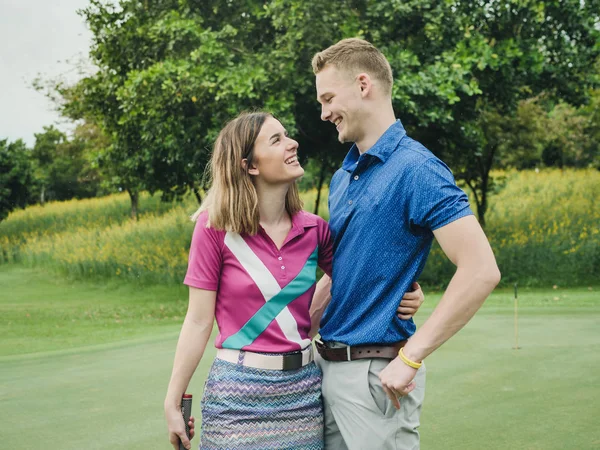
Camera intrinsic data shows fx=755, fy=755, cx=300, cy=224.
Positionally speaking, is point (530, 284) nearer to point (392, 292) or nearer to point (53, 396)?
point (53, 396)

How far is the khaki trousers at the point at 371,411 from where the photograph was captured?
2.38 meters

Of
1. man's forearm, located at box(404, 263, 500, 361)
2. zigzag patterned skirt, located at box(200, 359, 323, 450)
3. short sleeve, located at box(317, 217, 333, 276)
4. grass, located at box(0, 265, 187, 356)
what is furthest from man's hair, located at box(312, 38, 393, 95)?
grass, located at box(0, 265, 187, 356)

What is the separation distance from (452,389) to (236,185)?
295 cm

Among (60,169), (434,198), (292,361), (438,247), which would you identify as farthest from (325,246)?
(60,169)

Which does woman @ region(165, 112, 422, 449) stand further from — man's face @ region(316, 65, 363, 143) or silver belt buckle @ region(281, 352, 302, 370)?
man's face @ region(316, 65, 363, 143)

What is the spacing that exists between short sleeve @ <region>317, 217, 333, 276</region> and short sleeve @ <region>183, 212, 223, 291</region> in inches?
14.5

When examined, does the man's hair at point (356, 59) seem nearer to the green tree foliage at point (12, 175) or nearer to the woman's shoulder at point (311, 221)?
the woman's shoulder at point (311, 221)

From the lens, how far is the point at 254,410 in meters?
2.40

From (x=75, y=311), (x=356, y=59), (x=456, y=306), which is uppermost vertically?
(x=356, y=59)

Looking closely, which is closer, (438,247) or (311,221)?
(311,221)

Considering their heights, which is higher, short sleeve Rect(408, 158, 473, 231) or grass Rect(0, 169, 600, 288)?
short sleeve Rect(408, 158, 473, 231)

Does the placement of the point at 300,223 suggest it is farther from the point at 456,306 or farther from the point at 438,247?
the point at 438,247

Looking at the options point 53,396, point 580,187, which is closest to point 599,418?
point 53,396

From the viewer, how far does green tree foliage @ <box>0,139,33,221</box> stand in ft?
68.1
